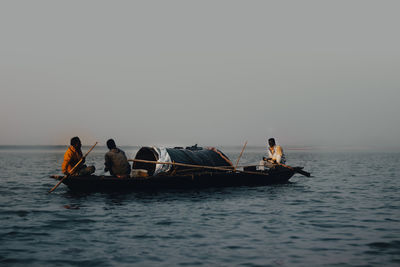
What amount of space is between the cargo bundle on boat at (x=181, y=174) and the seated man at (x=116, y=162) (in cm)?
42

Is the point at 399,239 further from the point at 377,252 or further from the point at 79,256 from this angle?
the point at 79,256

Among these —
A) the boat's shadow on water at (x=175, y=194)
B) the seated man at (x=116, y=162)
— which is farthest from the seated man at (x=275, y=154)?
the seated man at (x=116, y=162)

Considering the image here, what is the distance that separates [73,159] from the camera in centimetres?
1845

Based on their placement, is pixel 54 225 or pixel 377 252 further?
pixel 54 225

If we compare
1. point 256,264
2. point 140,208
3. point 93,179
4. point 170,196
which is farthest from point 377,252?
point 93,179

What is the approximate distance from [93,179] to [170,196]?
325 cm

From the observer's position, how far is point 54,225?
42.0 ft

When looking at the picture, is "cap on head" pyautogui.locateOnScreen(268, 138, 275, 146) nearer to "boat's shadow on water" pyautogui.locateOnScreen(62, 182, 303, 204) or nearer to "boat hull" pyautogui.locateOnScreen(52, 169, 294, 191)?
"boat hull" pyautogui.locateOnScreen(52, 169, 294, 191)

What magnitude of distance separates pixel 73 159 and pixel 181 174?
537 centimetres

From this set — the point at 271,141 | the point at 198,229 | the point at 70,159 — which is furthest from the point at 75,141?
the point at 271,141

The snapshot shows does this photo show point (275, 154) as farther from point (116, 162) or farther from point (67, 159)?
point (67, 159)

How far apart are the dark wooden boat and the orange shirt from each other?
0.40 meters

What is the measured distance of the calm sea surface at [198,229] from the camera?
9125 mm

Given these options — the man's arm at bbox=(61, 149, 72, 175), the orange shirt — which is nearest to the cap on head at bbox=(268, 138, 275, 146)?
the orange shirt
